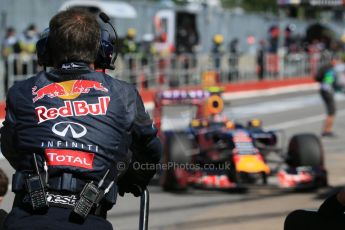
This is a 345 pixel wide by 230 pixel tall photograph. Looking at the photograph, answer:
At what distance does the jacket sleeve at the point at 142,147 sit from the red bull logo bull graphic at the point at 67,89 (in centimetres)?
17

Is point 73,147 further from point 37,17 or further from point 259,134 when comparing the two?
point 37,17

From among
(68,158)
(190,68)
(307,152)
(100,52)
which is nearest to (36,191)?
(68,158)

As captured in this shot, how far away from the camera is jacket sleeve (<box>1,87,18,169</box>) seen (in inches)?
138

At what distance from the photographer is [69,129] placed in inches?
135

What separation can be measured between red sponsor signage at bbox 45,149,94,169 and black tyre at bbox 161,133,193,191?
6819mm

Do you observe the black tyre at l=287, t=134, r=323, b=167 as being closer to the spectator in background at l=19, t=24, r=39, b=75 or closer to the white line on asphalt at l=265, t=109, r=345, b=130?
the white line on asphalt at l=265, t=109, r=345, b=130

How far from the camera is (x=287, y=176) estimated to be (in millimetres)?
10625

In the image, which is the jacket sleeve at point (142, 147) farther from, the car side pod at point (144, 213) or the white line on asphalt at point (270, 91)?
the white line on asphalt at point (270, 91)

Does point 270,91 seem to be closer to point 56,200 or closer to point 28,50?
point 28,50

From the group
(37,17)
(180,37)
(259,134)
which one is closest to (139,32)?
(180,37)

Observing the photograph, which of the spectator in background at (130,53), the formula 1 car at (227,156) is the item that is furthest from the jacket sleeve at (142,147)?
the spectator in background at (130,53)

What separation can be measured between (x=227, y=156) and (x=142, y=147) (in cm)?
684

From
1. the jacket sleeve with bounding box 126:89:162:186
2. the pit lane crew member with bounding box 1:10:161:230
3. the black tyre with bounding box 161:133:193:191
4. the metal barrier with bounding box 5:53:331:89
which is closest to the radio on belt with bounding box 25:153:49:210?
the pit lane crew member with bounding box 1:10:161:230

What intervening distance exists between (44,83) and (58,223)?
59 cm
